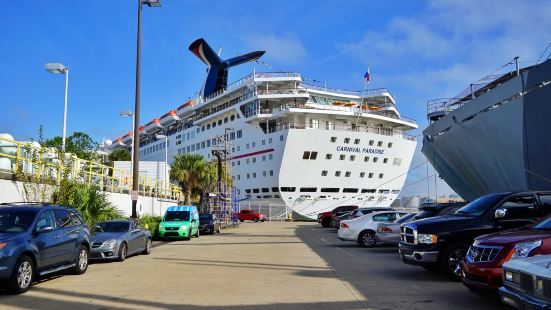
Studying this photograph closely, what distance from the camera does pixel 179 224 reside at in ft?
73.0

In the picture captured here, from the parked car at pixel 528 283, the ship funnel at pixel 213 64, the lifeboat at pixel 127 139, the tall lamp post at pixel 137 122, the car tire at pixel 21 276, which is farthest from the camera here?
the lifeboat at pixel 127 139

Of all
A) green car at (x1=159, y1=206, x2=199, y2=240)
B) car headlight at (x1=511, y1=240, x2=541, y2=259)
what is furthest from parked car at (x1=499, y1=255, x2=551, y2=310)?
green car at (x1=159, y1=206, x2=199, y2=240)

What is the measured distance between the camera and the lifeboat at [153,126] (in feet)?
237

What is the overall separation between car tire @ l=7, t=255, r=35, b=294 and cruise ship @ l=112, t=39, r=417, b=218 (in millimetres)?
35154

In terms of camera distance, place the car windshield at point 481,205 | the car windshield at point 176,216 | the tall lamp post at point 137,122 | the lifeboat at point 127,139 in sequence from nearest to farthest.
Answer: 1. the car windshield at point 481,205
2. the tall lamp post at point 137,122
3. the car windshield at point 176,216
4. the lifeboat at point 127,139

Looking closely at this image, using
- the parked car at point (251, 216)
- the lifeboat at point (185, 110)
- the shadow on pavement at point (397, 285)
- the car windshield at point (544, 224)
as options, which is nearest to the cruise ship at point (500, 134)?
the shadow on pavement at point (397, 285)

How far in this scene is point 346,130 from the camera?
48.0 m

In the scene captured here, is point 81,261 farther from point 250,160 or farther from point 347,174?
point 250,160

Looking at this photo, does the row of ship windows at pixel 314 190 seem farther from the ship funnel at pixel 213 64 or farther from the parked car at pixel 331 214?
the ship funnel at pixel 213 64

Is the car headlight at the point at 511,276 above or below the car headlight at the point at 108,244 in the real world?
above

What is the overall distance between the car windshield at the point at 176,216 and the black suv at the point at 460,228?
50.4ft

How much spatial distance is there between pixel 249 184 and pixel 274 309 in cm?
4411

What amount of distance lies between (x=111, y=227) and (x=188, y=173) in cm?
2571

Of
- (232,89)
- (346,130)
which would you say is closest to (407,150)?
(346,130)
